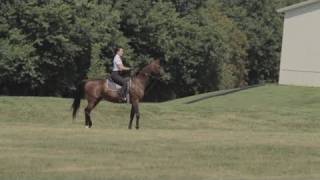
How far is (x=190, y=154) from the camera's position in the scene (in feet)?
46.5

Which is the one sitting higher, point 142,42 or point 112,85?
point 112,85

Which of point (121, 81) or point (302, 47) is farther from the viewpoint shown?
point (302, 47)

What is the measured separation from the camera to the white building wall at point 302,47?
50.3 m

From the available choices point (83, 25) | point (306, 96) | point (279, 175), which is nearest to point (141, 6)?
point (83, 25)

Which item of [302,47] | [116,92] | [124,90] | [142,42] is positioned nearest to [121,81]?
[124,90]

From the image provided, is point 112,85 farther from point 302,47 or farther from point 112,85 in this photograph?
point 302,47

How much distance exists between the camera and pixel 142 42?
70.9 meters

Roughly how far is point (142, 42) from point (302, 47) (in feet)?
75.1

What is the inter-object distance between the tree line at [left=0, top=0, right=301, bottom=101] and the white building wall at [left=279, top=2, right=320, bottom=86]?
15400 mm

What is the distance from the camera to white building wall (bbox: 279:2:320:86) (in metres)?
50.3

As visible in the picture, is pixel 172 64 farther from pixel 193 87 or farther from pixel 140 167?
pixel 140 167

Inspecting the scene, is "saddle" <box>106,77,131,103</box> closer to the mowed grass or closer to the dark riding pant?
the dark riding pant

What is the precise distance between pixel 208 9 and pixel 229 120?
55305mm

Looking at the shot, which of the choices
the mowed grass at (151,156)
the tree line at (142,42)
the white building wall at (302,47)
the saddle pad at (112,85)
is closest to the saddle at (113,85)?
the saddle pad at (112,85)
